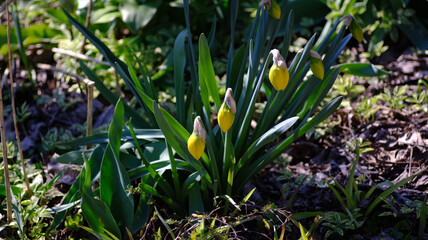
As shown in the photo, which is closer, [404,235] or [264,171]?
[404,235]

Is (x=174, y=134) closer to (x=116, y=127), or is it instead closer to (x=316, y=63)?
(x=116, y=127)

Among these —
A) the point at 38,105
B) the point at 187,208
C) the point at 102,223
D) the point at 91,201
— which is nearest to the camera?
the point at 91,201

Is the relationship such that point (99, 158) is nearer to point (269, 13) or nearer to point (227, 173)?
point (227, 173)

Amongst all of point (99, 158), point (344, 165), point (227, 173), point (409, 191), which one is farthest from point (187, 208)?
point (409, 191)

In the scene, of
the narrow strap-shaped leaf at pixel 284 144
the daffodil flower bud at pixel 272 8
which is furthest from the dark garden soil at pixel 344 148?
the daffodil flower bud at pixel 272 8

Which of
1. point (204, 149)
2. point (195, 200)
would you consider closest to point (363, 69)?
point (204, 149)

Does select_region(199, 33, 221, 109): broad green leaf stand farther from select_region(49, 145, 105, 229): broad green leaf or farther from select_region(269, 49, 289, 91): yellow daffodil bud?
select_region(49, 145, 105, 229): broad green leaf

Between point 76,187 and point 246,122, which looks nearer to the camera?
point 246,122

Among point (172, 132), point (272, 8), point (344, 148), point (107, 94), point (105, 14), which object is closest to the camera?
point (172, 132)
